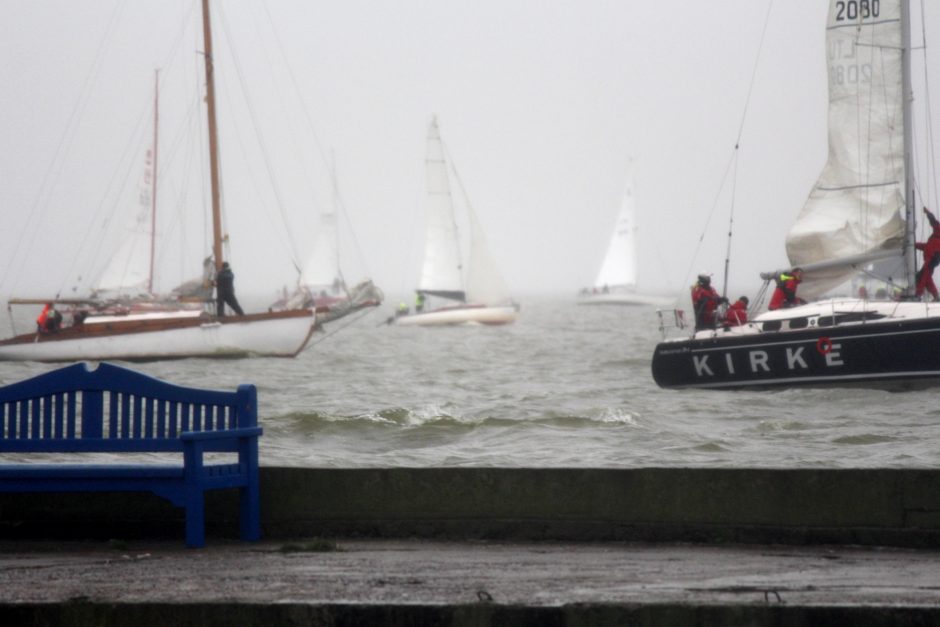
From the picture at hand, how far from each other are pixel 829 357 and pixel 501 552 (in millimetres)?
18137

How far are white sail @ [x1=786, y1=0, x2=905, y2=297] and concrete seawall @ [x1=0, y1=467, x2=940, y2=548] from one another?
21.0 meters

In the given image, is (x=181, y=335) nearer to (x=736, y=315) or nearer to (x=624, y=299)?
(x=736, y=315)

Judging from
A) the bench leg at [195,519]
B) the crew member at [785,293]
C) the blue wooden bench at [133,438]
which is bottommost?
the bench leg at [195,519]

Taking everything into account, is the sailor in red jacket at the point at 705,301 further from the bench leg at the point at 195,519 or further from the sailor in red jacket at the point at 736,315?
the bench leg at the point at 195,519

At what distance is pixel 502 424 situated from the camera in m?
20.8

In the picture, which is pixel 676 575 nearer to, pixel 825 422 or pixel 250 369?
pixel 825 422

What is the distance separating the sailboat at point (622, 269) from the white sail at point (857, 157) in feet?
270

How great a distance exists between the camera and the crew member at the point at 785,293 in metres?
26.9

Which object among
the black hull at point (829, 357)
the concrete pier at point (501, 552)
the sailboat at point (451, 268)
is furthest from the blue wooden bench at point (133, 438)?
the sailboat at point (451, 268)

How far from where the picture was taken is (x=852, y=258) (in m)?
27.9

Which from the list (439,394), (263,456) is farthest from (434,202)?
(263,456)

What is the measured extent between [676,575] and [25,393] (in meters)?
3.42

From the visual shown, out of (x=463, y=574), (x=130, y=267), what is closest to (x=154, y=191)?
(x=130, y=267)

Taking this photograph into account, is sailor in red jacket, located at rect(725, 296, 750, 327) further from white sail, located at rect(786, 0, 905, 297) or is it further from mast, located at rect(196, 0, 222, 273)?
mast, located at rect(196, 0, 222, 273)
